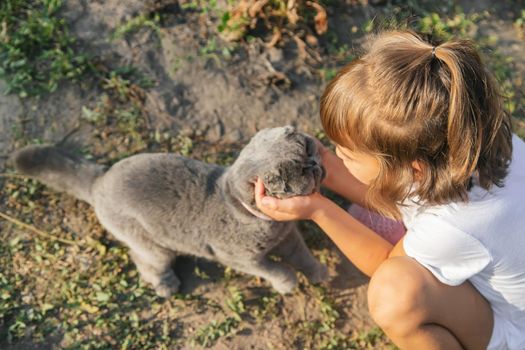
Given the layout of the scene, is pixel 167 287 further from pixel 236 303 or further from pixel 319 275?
pixel 319 275

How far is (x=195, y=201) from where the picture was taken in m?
2.86

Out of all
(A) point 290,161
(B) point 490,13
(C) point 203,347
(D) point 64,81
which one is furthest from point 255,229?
(B) point 490,13

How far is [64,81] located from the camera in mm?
3816

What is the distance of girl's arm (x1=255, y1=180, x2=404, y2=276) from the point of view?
2.56m

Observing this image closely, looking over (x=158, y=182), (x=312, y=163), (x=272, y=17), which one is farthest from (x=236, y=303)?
(x=272, y=17)

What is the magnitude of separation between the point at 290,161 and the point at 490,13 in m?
3.19

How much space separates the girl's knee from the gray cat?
0.57 meters

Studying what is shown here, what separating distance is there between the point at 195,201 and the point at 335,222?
31.5 inches

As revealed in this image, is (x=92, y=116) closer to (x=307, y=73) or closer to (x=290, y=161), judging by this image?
(x=307, y=73)

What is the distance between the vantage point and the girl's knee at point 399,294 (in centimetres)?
231

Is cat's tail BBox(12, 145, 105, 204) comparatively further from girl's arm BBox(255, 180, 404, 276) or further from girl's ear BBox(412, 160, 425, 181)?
girl's ear BBox(412, 160, 425, 181)

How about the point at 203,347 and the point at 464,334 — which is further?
the point at 203,347

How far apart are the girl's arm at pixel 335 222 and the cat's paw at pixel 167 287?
0.91 metres

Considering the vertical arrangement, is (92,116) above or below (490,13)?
below
